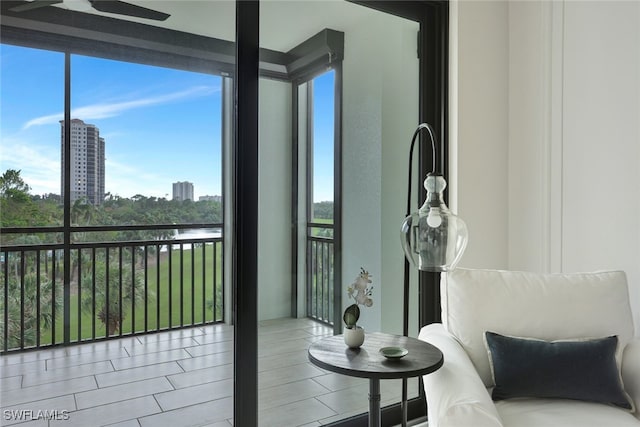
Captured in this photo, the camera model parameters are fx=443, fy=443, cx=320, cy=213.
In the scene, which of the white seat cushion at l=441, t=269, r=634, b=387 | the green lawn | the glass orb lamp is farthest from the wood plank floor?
the glass orb lamp

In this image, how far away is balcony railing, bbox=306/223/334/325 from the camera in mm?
2229

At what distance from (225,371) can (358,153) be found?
1272 millimetres

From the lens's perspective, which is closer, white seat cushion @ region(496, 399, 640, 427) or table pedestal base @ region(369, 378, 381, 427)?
white seat cushion @ region(496, 399, 640, 427)

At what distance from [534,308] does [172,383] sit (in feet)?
5.16

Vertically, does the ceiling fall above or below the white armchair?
above

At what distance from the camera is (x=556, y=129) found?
8.20ft

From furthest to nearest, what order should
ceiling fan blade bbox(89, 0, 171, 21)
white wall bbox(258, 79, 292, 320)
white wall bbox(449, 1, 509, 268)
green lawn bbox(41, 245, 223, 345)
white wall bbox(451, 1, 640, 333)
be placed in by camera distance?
1. white wall bbox(449, 1, 509, 268)
2. white wall bbox(451, 1, 640, 333)
3. white wall bbox(258, 79, 292, 320)
4. green lawn bbox(41, 245, 223, 345)
5. ceiling fan blade bbox(89, 0, 171, 21)

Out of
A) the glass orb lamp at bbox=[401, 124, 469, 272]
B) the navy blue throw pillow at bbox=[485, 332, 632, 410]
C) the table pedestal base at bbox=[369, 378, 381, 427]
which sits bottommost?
the table pedestal base at bbox=[369, 378, 381, 427]

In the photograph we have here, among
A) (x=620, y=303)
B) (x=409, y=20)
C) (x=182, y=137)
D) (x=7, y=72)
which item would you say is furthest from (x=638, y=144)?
(x=7, y=72)

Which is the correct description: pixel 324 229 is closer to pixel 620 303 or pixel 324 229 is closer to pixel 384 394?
pixel 384 394

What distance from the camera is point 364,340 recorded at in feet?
6.00

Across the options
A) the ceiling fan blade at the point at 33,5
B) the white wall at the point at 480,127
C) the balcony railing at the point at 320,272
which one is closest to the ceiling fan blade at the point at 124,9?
the ceiling fan blade at the point at 33,5

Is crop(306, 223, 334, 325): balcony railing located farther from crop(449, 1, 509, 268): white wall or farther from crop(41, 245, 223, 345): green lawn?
crop(449, 1, 509, 268): white wall

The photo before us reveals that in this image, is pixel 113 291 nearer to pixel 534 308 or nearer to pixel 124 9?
pixel 124 9
